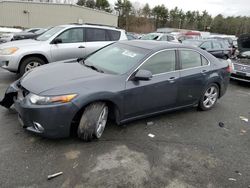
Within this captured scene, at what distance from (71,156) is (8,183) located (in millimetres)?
822

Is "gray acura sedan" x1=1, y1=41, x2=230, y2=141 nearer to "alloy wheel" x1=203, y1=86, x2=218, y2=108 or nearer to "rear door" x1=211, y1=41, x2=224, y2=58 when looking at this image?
"alloy wheel" x1=203, y1=86, x2=218, y2=108

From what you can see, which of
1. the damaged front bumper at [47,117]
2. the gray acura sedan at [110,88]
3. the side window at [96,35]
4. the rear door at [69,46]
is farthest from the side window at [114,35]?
the damaged front bumper at [47,117]

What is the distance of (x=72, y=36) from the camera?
702cm

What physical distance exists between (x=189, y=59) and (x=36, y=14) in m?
36.3

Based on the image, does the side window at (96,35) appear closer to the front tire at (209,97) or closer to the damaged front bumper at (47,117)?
the front tire at (209,97)

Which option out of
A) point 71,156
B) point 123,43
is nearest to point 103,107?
point 71,156

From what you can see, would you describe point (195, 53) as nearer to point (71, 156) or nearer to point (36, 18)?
point (71, 156)

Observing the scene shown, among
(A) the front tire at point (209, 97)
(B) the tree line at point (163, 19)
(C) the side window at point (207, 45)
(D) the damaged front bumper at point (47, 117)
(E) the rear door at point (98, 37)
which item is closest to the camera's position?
(D) the damaged front bumper at point (47, 117)

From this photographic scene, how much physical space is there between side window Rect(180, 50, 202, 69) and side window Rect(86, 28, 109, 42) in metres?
3.63

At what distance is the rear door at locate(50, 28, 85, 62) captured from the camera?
21.8ft

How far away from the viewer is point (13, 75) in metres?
7.27

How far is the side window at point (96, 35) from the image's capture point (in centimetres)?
732

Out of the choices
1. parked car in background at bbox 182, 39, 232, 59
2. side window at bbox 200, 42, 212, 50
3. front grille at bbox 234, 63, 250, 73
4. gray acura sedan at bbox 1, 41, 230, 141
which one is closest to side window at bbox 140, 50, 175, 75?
gray acura sedan at bbox 1, 41, 230, 141

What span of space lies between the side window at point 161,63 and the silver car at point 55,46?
3.48 m
